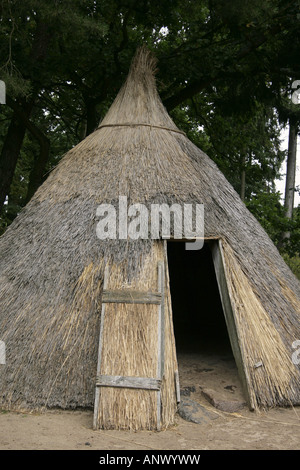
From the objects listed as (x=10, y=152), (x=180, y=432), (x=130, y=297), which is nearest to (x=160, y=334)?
(x=130, y=297)

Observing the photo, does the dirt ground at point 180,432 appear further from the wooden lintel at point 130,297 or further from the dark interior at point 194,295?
the dark interior at point 194,295

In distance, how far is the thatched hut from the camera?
5.12m

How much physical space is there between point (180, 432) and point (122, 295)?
1.53 m

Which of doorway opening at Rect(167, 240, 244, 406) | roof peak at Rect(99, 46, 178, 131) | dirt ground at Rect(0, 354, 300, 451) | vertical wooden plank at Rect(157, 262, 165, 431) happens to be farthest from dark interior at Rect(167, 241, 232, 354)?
dirt ground at Rect(0, 354, 300, 451)

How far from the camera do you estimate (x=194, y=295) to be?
980cm

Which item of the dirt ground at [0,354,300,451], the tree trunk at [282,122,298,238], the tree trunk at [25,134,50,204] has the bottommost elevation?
the dirt ground at [0,354,300,451]

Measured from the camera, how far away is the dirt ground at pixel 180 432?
4.36m

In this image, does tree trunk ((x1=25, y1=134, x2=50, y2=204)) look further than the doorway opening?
Yes

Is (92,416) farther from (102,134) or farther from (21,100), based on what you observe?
(21,100)

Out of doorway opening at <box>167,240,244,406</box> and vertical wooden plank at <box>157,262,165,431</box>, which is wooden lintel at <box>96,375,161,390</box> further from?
doorway opening at <box>167,240,244,406</box>

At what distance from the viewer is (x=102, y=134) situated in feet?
24.5

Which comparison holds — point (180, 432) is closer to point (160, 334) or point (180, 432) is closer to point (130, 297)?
point (160, 334)

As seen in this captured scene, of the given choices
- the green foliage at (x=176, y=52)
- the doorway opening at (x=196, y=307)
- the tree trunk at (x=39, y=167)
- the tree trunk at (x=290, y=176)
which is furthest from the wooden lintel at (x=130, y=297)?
the tree trunk at (x=290, y=176)

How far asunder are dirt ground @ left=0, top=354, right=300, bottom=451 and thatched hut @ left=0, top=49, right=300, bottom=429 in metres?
0.15
